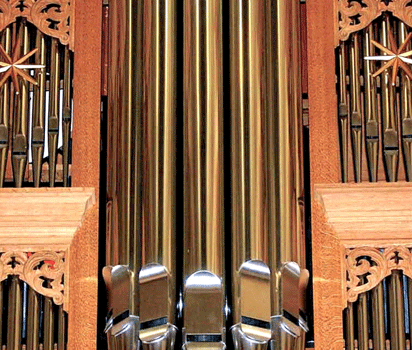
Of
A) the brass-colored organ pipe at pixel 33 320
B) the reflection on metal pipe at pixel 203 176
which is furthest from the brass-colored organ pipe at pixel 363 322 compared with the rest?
the brass-colored organ pipe at pixel 33 320

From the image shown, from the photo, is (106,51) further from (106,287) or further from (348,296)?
(348,296)

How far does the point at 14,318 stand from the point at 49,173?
661mm

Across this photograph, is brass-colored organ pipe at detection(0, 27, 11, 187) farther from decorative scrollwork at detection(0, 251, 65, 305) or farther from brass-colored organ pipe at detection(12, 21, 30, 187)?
decorative scrollwork at detection(0, 251, 65, 305)

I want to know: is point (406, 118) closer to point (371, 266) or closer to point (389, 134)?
point (389, 134)

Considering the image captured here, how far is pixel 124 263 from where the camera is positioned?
527cm

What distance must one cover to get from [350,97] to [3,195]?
1547mm

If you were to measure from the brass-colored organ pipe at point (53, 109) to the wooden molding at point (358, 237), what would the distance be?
44.9 inches

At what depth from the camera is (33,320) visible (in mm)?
5441

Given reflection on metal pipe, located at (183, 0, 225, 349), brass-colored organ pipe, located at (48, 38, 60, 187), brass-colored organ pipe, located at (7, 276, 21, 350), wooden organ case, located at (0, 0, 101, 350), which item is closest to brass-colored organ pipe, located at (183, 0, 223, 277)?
reflection on metal pipe, located at (183, 0, 225, 349)

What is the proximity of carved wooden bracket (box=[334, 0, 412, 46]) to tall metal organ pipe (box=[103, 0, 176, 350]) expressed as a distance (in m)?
0.80

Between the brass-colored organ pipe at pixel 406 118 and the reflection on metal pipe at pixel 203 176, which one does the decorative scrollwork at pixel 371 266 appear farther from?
the reflection on metal pipe at pixel 203 176

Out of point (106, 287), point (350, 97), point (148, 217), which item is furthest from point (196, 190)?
point (350, 97)

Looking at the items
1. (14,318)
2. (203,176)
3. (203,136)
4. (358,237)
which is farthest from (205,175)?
(14,318)

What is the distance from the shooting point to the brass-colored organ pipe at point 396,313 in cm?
539
